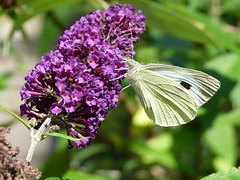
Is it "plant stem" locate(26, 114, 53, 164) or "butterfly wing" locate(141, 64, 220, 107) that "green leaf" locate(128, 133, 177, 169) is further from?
"plant stem" locate(26, 114, 53, 164)

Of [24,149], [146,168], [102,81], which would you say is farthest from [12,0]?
[24,149]

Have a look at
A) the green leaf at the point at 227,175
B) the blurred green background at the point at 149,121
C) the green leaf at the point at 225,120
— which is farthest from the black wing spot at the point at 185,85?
the green leaf at the point at 227,175

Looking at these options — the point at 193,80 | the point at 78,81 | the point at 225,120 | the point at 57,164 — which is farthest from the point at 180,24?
the point at 57,164

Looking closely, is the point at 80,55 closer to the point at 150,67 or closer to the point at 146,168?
the point at 150,67

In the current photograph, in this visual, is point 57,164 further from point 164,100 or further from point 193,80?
point 193,80

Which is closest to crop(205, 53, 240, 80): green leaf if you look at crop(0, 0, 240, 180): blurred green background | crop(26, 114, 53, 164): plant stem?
crop(0, 0, 240, 180): blurred green background

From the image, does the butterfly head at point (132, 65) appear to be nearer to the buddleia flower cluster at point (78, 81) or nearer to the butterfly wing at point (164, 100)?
the butterfly wing at point (164, 100)
